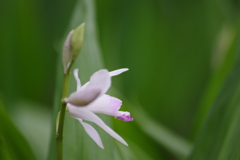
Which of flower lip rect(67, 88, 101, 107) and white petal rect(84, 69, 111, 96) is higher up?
white petal rect(84, 69, 111, 96)

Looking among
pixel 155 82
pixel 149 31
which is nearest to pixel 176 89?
pixel 155 82

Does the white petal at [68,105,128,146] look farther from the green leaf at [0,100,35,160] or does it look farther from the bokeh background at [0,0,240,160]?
the bokeh background at [0,0,240,160]

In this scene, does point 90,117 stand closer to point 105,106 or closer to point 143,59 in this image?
point 105,106

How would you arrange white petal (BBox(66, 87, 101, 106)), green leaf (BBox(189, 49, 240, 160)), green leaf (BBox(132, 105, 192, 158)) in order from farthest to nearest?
green leaf (BBox(132, 105, 192, 158))
green leaf (BBox(189, 49, 240, 160))
white petal (BBox(66, 87, 101, 106))

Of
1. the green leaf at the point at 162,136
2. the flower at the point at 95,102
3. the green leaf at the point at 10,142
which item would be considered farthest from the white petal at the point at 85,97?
the green leaf at the point at 162,136

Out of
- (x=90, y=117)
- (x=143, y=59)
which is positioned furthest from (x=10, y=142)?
(x=143, y=59)

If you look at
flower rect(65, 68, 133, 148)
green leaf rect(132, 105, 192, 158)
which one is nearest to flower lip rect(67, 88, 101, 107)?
flower rect(65, 68, 133, 148)
